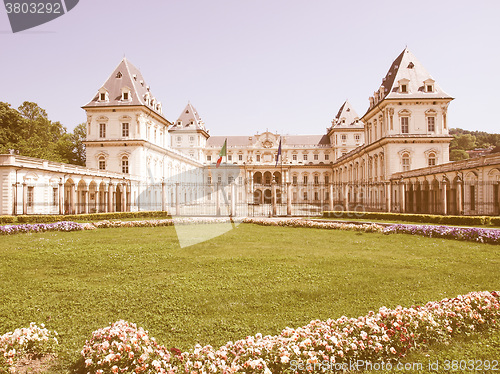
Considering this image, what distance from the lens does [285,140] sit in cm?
8044

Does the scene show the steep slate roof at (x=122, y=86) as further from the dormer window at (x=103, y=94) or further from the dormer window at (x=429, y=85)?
the dormer window at (x=429, y=85)

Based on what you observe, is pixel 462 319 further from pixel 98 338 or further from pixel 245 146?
pixel 245 146

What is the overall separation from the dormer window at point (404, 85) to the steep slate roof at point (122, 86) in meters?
30.8

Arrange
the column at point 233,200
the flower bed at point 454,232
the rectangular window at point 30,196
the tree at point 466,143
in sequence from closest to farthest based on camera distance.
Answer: the flower bed at point 454,232 < the column at point 233,200 < the rectangular window at point 30,196 < the tree at point 466,143

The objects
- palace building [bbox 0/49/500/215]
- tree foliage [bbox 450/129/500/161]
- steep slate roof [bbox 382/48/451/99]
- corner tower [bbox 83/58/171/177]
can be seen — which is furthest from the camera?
tree foliage [bbox 450/129/500/161]

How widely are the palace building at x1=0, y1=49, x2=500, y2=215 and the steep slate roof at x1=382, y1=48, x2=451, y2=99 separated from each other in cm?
12

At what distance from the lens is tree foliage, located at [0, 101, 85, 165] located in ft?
141

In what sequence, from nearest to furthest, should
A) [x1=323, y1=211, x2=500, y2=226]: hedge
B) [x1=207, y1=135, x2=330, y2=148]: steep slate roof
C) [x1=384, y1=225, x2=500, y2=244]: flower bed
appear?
[x1=384, y1=225, x2=500, y2=244]: flower bed < [x1=323, y1=211, x2=500, y2=226]: hedge < [x1=207, y1=135, x2=330, y2=148]: steep slate roof

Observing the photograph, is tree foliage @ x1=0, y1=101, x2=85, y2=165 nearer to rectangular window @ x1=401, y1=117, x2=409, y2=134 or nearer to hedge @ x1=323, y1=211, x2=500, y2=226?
hedge @ x1=323, y1=211, x2=500, y2=226

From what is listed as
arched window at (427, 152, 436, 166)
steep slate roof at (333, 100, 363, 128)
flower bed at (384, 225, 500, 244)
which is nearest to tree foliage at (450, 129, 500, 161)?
steep slate roof at (333, 100, 363, 128)

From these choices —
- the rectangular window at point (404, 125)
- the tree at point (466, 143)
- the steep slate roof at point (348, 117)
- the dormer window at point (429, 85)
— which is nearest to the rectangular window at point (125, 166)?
the rectangular window at point (404, 125)

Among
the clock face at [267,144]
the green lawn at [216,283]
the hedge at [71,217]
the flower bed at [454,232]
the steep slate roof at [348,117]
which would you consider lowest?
the green lawn at [216,283]

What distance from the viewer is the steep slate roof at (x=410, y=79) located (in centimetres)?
4009

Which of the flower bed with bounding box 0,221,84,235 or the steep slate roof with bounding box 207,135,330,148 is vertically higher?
the steep slate roof with bounding box 207,135,330,148
